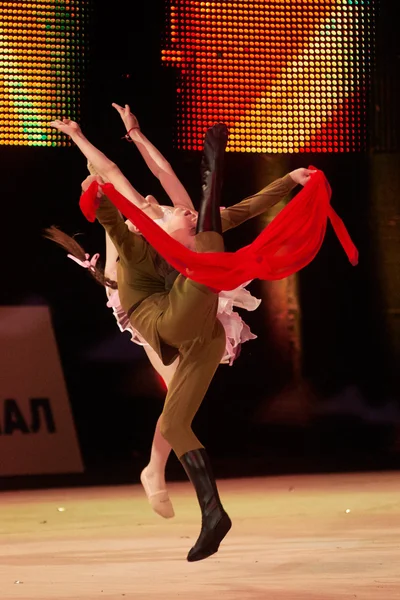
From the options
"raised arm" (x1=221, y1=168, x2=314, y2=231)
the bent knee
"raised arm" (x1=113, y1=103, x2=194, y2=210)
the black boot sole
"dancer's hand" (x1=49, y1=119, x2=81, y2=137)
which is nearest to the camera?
the black boot sole

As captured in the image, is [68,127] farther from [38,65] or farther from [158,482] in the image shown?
[38,65]

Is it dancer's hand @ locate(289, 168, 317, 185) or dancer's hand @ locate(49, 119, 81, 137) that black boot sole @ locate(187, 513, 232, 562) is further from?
dancer's hand @ locate(49, 119, 81, 137)

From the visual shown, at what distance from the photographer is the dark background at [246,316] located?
19.9ft

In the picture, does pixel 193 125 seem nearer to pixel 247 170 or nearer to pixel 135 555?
pixel 247 170

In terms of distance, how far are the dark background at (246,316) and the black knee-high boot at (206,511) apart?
2.62 m

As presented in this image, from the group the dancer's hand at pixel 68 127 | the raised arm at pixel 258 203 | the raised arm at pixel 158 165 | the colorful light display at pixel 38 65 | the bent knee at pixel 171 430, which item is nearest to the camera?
the bent knee at pixel 171 430

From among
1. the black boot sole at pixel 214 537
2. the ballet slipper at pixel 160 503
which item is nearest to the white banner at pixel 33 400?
the ballet slipper at pixel 160 503

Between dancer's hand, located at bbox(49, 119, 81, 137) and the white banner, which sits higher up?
dancer's hand, located at bbox(49, 119, 81, 137)

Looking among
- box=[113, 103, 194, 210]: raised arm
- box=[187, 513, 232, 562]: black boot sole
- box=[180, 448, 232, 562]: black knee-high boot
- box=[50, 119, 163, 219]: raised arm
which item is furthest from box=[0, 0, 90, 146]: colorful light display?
box=[187, 513, 232, 562]: black boot sole

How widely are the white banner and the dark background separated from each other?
69 mm

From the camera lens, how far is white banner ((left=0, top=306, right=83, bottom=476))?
6.08 meters

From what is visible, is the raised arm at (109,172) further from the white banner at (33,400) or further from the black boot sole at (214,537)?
the white banner at (33,400)

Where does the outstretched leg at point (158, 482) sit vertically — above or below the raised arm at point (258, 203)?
below

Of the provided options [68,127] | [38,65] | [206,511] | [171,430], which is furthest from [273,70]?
[206,511]
